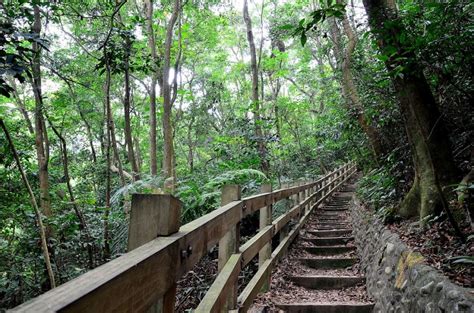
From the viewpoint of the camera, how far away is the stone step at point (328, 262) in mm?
6543

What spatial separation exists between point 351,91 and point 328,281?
6.79 meters

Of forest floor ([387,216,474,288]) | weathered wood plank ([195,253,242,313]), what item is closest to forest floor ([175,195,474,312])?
forest floor ([387,216,474,288])

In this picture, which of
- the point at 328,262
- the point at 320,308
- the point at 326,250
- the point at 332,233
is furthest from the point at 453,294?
the point at 332,233

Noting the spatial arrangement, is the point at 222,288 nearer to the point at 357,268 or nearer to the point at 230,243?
the point at 230,243

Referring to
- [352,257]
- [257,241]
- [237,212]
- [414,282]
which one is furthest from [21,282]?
[414,282]

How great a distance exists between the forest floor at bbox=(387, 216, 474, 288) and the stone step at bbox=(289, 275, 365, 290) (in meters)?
1.25

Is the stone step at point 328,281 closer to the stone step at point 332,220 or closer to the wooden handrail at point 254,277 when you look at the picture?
the wooden handrail at point 254,277

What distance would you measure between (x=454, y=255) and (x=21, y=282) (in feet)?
22.5

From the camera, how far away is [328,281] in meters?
5.50

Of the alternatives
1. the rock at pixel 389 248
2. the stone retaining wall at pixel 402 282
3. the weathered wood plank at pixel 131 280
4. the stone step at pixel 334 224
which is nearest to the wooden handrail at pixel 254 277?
the weathered wood plank at pixel 131 280

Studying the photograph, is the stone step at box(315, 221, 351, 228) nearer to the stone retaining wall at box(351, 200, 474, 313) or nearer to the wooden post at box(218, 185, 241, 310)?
the stone retaining wall at box(351, 200, 474, 313)

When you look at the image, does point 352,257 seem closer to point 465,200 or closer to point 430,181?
point 430,181

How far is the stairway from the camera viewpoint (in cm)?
442

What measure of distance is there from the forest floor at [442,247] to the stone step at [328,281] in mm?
1247
